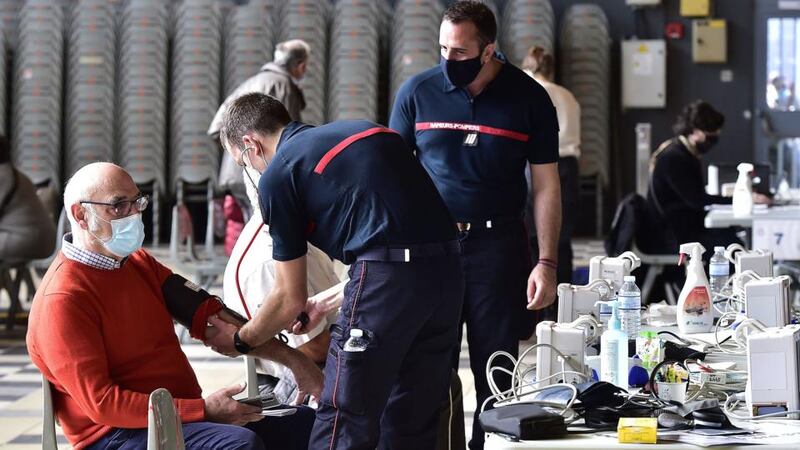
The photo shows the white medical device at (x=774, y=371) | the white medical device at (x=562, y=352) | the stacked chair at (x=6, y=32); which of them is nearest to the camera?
the white medical device at (x=774, y=371)

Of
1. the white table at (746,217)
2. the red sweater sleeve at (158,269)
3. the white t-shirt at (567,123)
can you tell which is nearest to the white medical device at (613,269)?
the red sweater sleeve at (158,269)

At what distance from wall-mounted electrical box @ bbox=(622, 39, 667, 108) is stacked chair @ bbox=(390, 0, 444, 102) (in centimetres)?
184

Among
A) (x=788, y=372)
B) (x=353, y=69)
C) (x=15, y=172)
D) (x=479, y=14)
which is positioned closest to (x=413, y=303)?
(x=788, y=372)

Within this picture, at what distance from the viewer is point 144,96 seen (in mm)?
13062

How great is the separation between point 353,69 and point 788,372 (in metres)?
10.6

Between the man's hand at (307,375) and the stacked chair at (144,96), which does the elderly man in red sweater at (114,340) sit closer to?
the man's hand at (307,375)

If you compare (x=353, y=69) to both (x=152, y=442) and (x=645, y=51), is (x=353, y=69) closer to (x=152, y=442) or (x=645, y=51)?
(x=645, y=51)

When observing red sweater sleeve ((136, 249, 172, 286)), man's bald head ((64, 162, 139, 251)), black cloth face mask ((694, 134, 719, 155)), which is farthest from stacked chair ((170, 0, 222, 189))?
man's bald head ((64, 162, 139, 251))

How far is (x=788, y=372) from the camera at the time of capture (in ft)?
8.69

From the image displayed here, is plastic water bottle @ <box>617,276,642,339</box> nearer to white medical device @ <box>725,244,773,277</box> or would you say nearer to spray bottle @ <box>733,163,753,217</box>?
white medical device @ <box>725,244,773,277</box>

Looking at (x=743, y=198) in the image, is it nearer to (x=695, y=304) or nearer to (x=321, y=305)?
(x=695, y=304)

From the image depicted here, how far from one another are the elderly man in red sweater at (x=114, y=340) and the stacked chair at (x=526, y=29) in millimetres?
9674

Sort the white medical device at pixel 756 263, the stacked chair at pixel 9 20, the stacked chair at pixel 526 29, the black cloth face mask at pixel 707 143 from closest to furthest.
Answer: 1. the white medical device at pixel 756 263
2. the black cloth face mask at pixel 707 143
3. the stacked chair at pixel 526 29
4. the stacked chair at pixel 9 20

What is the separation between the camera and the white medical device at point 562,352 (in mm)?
2973
